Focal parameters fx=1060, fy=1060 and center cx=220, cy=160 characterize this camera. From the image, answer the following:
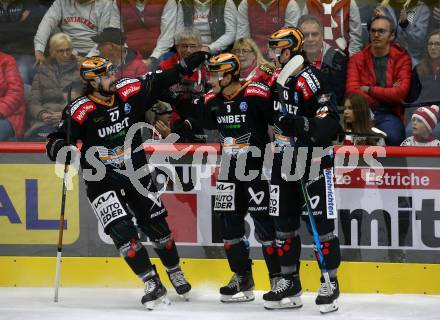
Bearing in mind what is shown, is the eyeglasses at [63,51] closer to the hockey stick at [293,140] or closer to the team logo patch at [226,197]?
the team logo patch at [226,197]

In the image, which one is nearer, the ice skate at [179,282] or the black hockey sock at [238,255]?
the black hockey sock at [238,255]

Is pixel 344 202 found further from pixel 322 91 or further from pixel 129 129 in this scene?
pixel 129 129

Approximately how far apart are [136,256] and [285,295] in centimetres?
115

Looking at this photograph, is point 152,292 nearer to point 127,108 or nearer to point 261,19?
point 127,108

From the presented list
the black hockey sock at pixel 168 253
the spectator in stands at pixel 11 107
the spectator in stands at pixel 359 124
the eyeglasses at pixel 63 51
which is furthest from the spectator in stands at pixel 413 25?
the spectator in stands at pixel 11 107

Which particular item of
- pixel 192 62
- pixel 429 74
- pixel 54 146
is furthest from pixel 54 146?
pixel 429 74

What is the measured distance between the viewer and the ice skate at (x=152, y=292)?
7938 mm

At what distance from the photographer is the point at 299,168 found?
7.60 metres

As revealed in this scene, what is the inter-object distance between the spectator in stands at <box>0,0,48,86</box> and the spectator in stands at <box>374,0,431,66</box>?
3039 mm

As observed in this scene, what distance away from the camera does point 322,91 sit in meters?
7.51

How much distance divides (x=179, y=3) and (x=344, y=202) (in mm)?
2392

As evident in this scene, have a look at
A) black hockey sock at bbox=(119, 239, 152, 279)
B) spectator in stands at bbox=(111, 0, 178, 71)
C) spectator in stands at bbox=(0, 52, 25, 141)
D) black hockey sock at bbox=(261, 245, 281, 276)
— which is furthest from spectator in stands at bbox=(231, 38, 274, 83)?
black hockey sock at bbox=(119, 239, 152, 279)

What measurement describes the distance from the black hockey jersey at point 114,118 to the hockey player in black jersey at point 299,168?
3.16 ft

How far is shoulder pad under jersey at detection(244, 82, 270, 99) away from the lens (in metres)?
7.88
